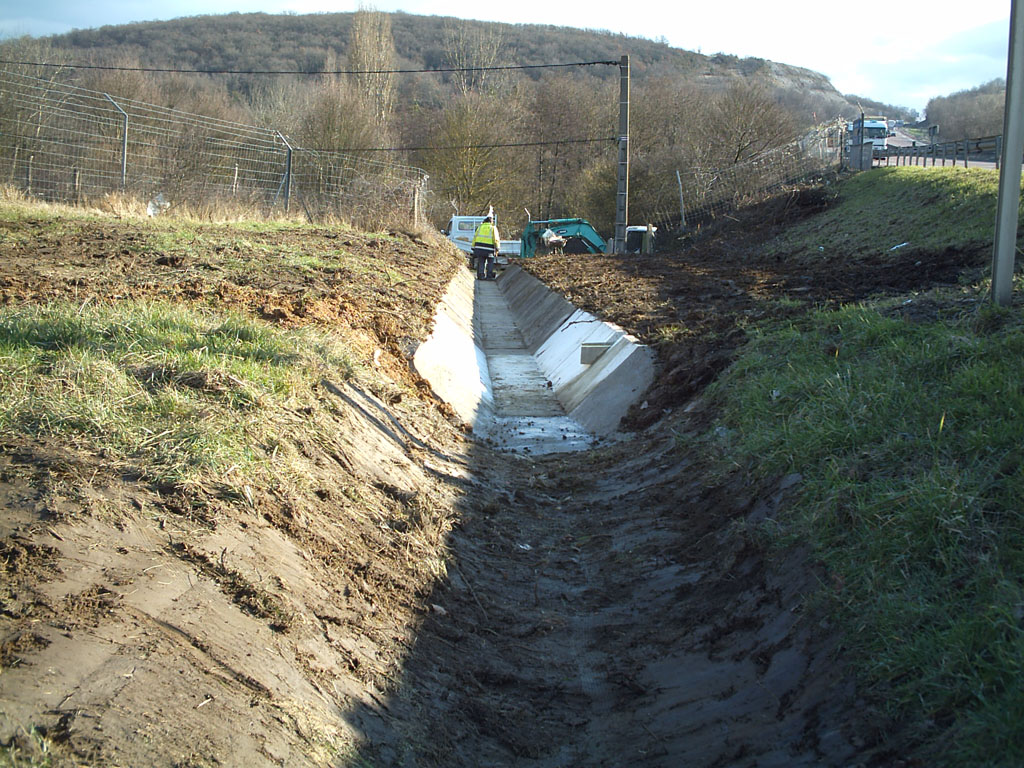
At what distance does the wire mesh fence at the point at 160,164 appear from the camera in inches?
750

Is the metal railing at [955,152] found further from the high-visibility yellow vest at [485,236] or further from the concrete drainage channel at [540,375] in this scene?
the concrete drainage channel at [540,375]

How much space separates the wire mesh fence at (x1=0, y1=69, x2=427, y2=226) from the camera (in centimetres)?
1905

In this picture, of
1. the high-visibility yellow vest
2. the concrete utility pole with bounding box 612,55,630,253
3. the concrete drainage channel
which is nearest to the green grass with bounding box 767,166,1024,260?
the concrete drainage channel

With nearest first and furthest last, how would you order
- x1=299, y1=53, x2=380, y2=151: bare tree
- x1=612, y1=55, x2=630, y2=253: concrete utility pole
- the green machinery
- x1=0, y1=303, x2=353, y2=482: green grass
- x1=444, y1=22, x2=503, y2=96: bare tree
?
1. x1=0, y1=303, x2=353, y2=482: green grass
2. x1=612, y1=55, x2=630, y2=253: concrete utility pole
3. the green machinery
4. x1=299, y1=53, x2=380, y2=151: bare tree
5. x1=444, y1=22, x2=503, y2=96: bare tree

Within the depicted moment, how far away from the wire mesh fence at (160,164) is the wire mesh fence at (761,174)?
13.1m

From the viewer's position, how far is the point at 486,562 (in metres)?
6.15

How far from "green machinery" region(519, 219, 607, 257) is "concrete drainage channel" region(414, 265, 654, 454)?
18.2 meters

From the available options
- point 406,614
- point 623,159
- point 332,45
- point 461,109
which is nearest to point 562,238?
point 623,159

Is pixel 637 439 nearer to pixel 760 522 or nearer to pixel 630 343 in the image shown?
pixel 630 343

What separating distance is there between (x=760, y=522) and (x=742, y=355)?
3.62 metres

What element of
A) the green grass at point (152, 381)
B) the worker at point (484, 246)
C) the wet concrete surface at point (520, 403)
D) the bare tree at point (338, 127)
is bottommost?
the wet concrete surface at point (520, 403)

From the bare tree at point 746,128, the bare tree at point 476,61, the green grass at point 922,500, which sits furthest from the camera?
the bare tree at point 476,61

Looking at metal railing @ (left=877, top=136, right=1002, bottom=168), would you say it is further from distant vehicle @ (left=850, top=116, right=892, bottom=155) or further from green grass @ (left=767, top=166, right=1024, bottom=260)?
green grass @ (left=767, top=166, right=1024, bottom=260)

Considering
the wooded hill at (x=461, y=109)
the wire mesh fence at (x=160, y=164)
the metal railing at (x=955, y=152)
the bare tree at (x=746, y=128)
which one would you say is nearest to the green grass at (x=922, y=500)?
the wire mesh fence at (x=160, y=164)
